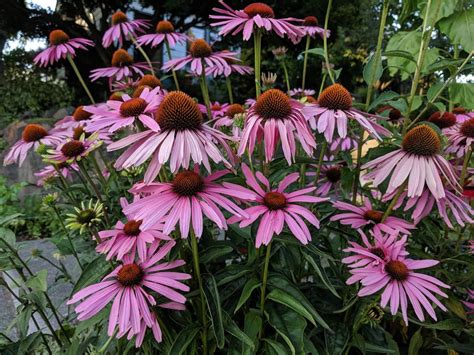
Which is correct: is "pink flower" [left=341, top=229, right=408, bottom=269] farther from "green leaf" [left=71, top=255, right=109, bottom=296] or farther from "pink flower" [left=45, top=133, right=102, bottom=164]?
"pink flower" [left=45, top=133, right=102, bottom=164]

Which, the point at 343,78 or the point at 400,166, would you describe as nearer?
the point at 400,166

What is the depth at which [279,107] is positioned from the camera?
2.42 feet

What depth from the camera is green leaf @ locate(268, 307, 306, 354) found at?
73 centimetres

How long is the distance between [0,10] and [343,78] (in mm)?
5040

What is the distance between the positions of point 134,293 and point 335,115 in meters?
0.48

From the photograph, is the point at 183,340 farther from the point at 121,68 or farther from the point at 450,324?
the point at 121,68

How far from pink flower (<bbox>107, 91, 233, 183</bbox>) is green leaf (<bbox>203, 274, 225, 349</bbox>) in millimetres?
233

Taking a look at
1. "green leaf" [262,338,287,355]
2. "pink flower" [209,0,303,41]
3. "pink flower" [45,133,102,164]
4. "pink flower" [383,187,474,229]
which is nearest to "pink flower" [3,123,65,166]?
"pink flower" [45,133,102,164]

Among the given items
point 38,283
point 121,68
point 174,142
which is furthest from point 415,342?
point 121,68

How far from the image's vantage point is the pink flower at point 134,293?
0.68 m

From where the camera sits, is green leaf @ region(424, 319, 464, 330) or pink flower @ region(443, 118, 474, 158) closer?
green leaf @ region(424, 319, 464, 330)

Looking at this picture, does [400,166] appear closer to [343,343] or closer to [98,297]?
[343,343]

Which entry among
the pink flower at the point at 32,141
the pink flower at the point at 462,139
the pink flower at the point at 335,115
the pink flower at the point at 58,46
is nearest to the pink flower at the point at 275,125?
the pink flower at the point at 335,115

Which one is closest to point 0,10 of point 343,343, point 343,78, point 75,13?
point 75,13
